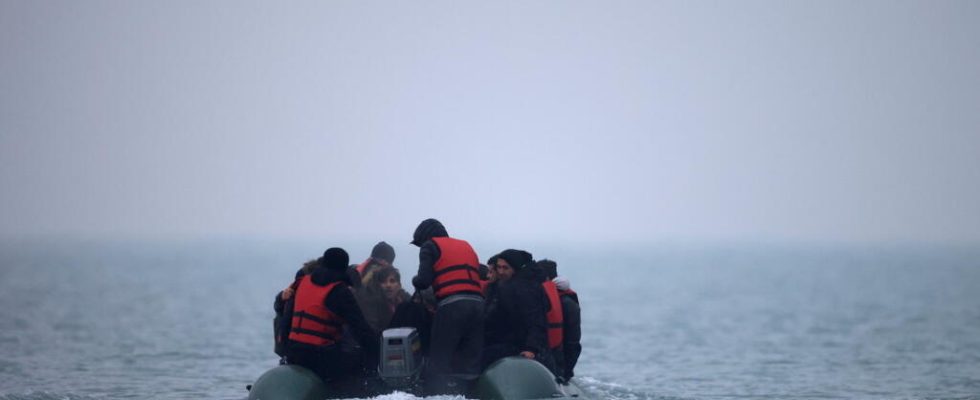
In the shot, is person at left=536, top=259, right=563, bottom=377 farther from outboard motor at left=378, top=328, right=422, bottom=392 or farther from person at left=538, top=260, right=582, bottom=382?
outboard motor at left=378, top=328, right=422, bottom=392

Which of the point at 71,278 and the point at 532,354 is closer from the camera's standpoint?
the point at 532,354

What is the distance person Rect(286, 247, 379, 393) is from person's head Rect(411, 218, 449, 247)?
3.87 feet

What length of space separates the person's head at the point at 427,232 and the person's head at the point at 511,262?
815 millimetres

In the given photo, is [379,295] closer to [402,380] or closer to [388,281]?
[388,281]

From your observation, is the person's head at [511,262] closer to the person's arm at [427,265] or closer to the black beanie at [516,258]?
the black beanie at [516,258]

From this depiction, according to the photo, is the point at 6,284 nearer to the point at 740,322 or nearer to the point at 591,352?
the point at 740,322

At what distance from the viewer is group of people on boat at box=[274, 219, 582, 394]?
15.8 m

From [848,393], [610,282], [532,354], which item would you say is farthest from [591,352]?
[610,282]

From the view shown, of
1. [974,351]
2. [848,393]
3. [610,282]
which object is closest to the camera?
[848,393]

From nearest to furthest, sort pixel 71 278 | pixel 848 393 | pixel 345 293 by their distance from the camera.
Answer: pixel 345 293
pixel 848 393
pixel 71 278

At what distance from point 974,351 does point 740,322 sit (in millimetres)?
16791

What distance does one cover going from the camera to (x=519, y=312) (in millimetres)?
16641

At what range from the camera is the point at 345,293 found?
15703 mm

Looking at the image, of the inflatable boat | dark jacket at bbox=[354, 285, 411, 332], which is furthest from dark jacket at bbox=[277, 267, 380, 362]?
dark jacket at bbox=[354, 285, 411, 332]
